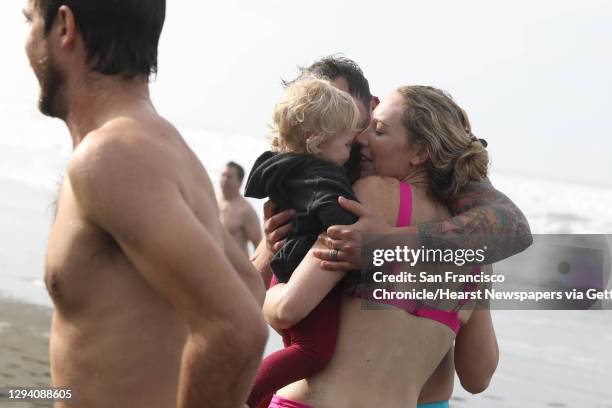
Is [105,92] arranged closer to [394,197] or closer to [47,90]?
[47,90]

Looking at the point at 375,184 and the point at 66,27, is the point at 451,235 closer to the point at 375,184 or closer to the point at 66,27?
the point at 375,184

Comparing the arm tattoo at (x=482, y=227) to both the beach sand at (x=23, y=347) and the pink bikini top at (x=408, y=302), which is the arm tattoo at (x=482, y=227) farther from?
the beach sand at (x=23, y=347)

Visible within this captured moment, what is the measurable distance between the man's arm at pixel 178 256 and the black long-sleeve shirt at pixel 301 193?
3.55ft

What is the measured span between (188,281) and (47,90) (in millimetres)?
634

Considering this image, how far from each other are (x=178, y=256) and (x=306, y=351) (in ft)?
3.98

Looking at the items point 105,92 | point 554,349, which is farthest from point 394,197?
point 554,349

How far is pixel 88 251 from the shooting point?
7.24 ft

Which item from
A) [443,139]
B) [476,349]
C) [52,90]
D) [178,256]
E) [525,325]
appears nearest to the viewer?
[178,256]

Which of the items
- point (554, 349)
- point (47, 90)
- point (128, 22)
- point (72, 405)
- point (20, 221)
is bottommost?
point (20, 221)

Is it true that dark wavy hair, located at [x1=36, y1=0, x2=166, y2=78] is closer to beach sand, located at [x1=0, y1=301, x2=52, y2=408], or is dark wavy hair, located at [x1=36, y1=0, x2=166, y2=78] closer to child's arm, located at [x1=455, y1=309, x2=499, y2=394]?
child's arm, located at [x1=455, y1=309, x2=499, y2=394]

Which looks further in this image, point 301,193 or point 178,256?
point 301,193

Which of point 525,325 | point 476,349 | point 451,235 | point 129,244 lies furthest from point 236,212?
point 129,244

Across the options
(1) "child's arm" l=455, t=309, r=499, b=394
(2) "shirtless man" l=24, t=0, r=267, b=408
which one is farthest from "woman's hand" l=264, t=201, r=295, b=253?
(2) "shirtless man" l=24, t=0, r=267, b=408

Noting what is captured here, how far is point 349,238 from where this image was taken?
312cm
